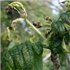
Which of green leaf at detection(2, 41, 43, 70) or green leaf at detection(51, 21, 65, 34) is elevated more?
green leaf at detection(51, 21, 65, 34)

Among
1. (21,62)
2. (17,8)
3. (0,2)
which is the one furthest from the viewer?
(0,2)

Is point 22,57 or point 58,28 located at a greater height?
point 58,28

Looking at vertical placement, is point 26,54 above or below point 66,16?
below

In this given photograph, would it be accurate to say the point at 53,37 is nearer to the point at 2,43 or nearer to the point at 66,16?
the point at 66,16

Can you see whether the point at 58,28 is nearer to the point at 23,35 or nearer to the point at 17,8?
the point at 17,8

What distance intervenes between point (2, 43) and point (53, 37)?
446 cm

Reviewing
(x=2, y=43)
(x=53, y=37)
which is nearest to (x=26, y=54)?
(x=53, y=37)

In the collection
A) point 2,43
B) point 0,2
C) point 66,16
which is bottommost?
point 2,43

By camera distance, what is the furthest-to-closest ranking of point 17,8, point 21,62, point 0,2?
point 0,2, point 17,8, point 21,62

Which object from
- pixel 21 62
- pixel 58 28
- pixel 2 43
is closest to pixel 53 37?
pixel 58 28

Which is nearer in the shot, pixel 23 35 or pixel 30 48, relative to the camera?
pixel 30 48

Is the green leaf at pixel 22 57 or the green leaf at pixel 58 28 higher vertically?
the green leaf at pixel 58 28

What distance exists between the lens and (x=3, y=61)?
2.60 ft

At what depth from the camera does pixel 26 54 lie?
782 mm
